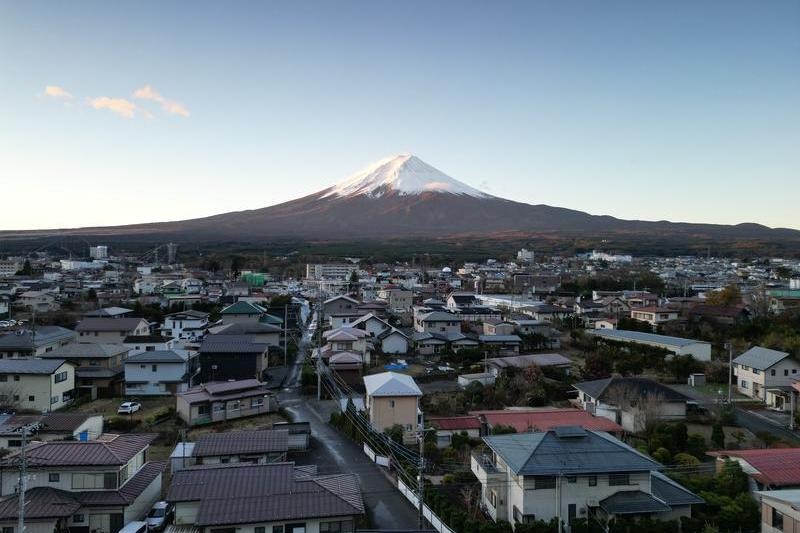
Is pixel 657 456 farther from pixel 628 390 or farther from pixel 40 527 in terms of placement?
pixel 40 527

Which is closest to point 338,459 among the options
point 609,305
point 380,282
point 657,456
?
point 657,456

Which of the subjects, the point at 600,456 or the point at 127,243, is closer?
the point at 600,456

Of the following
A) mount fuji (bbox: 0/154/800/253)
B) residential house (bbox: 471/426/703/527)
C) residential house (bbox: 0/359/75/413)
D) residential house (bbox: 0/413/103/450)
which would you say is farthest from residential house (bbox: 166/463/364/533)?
mount fuji (bbox: 0/154/800/253)

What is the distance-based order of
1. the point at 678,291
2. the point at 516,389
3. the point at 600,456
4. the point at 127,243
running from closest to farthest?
the point at 600,456
the point at 516,389
the point at 678,291
the point at 127,243

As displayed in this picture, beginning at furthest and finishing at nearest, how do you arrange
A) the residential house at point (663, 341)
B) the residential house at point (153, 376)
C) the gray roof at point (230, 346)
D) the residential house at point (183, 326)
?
the residential house at point (183, 326) < the residential house at point (663, 341) < the gray roof at point (230, 346) < the residential house at point (153, 376)

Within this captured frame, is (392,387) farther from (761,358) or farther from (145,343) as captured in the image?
(145,343)

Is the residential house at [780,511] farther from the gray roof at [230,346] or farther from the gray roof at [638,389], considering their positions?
the gray roof at [230,346]

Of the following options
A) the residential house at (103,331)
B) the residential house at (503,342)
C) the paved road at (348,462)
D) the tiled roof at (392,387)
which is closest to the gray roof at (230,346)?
the paved road at (348,462)
